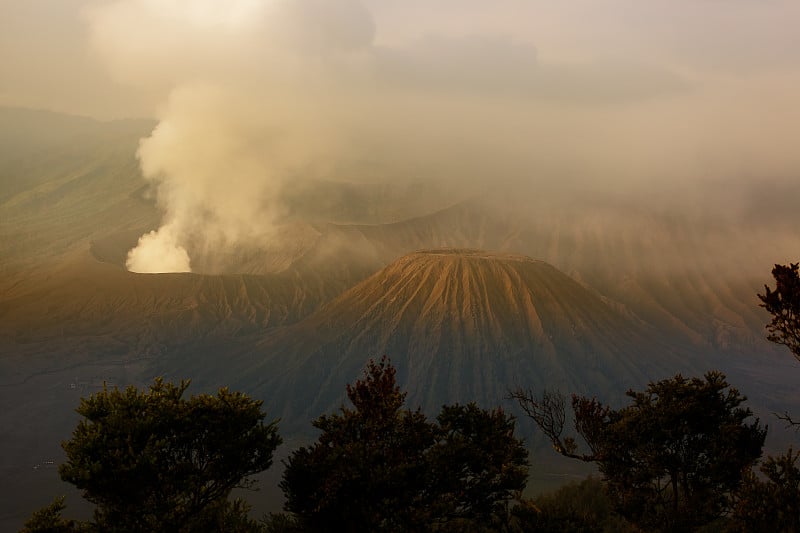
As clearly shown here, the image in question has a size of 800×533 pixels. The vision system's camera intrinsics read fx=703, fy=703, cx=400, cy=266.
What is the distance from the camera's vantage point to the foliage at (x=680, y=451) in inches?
1126

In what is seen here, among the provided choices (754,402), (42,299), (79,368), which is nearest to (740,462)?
(754,402)

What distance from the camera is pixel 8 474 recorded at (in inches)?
3132

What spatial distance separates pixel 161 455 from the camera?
79.1 ft

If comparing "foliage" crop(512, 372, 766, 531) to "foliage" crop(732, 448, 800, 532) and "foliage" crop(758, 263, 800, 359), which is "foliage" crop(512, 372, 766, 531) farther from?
"foliage" crop(758, 263, 800, 359)

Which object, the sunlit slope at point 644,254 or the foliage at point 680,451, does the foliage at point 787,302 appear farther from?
the sunlit slope at point 644,254

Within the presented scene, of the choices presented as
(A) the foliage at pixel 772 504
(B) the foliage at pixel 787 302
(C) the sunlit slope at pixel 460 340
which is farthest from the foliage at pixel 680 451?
(C) the sunlit slope at pixel 460 340

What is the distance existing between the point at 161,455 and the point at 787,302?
2010cm

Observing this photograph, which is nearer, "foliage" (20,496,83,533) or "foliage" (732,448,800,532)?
"foliage" (732,448,800,532)

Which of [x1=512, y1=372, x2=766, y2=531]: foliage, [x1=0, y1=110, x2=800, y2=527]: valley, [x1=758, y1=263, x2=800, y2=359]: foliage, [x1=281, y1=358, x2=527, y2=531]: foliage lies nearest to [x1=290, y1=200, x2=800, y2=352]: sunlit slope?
[x1=0, y1=110, x2=800, y2=527]: valley

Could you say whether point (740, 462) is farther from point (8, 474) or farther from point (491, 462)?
point (8, 474)

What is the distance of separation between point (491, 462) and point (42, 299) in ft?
416

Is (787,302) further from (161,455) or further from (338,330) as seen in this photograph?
(338,330)

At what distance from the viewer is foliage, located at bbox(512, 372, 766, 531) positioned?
2859 centimetres

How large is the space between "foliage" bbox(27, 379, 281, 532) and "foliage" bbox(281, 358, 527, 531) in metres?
2.36
